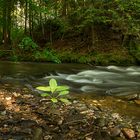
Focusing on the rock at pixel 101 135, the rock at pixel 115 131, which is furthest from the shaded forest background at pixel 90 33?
the rock at pixel 101 135

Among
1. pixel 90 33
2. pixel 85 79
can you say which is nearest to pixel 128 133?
pixel 85 79

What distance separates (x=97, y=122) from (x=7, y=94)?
2406mm

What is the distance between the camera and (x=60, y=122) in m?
5.05

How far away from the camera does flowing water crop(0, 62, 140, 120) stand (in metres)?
8.33

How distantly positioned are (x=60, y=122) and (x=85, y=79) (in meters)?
5.37

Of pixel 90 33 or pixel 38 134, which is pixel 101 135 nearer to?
pixel 38 134

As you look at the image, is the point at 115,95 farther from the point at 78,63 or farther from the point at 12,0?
the point at 78,63

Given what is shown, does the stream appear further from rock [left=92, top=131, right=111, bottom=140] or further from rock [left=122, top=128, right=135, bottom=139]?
rock [left=92, top=131, right=111, bottom=140]

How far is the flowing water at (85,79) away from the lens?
8.33 metres

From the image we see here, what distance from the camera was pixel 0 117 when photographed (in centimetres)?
508

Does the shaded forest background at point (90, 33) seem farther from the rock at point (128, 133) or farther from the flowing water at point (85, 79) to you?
the rock at point (128, 133)

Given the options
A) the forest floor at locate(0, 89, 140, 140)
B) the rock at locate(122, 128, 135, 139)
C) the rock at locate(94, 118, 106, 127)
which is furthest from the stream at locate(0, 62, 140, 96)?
the rock at locate(122, 128, 135, 139)

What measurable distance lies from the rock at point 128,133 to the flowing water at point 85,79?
1.18 meters

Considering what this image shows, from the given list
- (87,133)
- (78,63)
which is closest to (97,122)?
(87,133)
